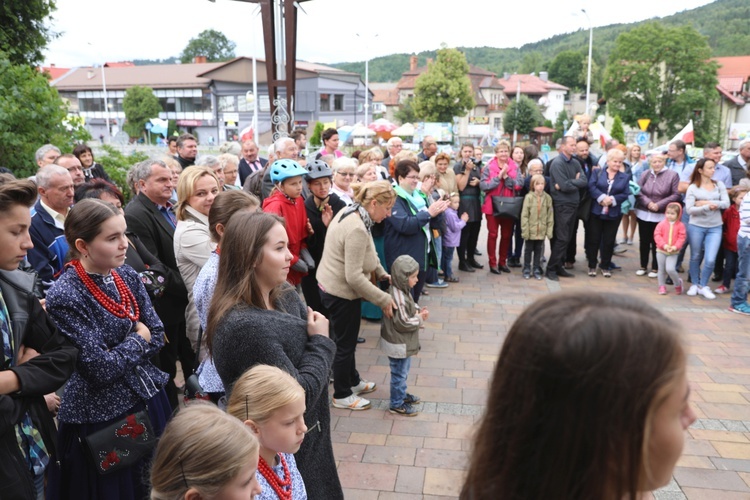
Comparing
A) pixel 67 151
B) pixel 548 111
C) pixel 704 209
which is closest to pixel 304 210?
pixel 67 151

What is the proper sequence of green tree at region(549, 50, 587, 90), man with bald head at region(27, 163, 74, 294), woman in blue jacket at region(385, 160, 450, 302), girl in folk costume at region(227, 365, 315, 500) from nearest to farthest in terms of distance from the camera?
girl in folk costume at region(227, 365, 315, 500) < man with bald head at region(27, 163, 74, 294) < woman in blue jacket at region(385, 160, 450, 302) < green tree at region(549, 50, 587, 90)

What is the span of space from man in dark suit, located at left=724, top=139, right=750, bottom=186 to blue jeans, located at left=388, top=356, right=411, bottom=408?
A: 693 centimetres

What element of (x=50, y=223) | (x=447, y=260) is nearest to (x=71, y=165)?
(x=50, y=223)

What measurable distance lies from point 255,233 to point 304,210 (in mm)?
2738

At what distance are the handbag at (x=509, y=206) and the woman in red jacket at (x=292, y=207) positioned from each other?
4485 millimetres

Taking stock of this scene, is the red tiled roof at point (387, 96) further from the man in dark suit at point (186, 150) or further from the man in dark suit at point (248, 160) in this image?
the man in dark suit at point (186, 150)

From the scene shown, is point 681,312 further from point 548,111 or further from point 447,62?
point 548,111

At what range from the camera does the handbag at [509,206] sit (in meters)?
8.91

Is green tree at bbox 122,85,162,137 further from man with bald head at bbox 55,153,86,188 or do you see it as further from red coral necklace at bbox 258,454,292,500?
red coral necklace at bbox 258,454,292,500

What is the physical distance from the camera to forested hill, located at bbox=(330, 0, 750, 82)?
103369mm

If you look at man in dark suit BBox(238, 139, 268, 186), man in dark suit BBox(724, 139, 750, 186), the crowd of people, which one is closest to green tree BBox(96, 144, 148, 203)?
the crowd of people

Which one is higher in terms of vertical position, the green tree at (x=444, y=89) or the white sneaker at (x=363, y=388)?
the green tree at (x=444, y=89)

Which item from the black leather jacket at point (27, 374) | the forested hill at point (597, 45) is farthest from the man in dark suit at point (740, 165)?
the forested hill at point (597, 45)

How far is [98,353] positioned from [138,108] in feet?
192
